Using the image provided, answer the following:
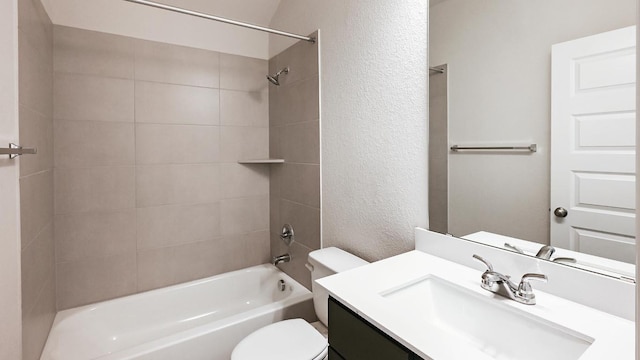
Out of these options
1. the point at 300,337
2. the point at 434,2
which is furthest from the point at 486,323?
the point at 434,2

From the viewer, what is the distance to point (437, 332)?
27.8 inches

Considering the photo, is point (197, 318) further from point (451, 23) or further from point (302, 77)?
point (451, 23)

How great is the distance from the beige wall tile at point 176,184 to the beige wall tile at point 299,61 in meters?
0.86

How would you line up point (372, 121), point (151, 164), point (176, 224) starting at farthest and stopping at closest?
1. point (176, 224)
2. point (151, 164)
3. point (372, 121)

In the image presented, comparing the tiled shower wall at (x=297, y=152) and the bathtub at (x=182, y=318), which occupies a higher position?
the tiled shower wall at (x=297, y=152)

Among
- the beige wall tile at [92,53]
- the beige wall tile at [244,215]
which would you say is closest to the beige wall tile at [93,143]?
the beige wall tile at [92,53]

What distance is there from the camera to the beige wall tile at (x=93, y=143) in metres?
1.77

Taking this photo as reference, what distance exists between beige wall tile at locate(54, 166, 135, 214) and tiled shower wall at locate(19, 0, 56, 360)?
0.27 feet

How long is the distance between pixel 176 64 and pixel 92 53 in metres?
0.46

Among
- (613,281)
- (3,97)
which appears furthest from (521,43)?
(3,97)

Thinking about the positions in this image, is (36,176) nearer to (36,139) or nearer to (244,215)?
(36,139)

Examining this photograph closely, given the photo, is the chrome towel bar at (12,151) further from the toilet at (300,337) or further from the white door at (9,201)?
the toilet at (300,337)

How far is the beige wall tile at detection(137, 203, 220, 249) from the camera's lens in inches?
79.8

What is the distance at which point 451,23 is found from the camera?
3.71 ft
